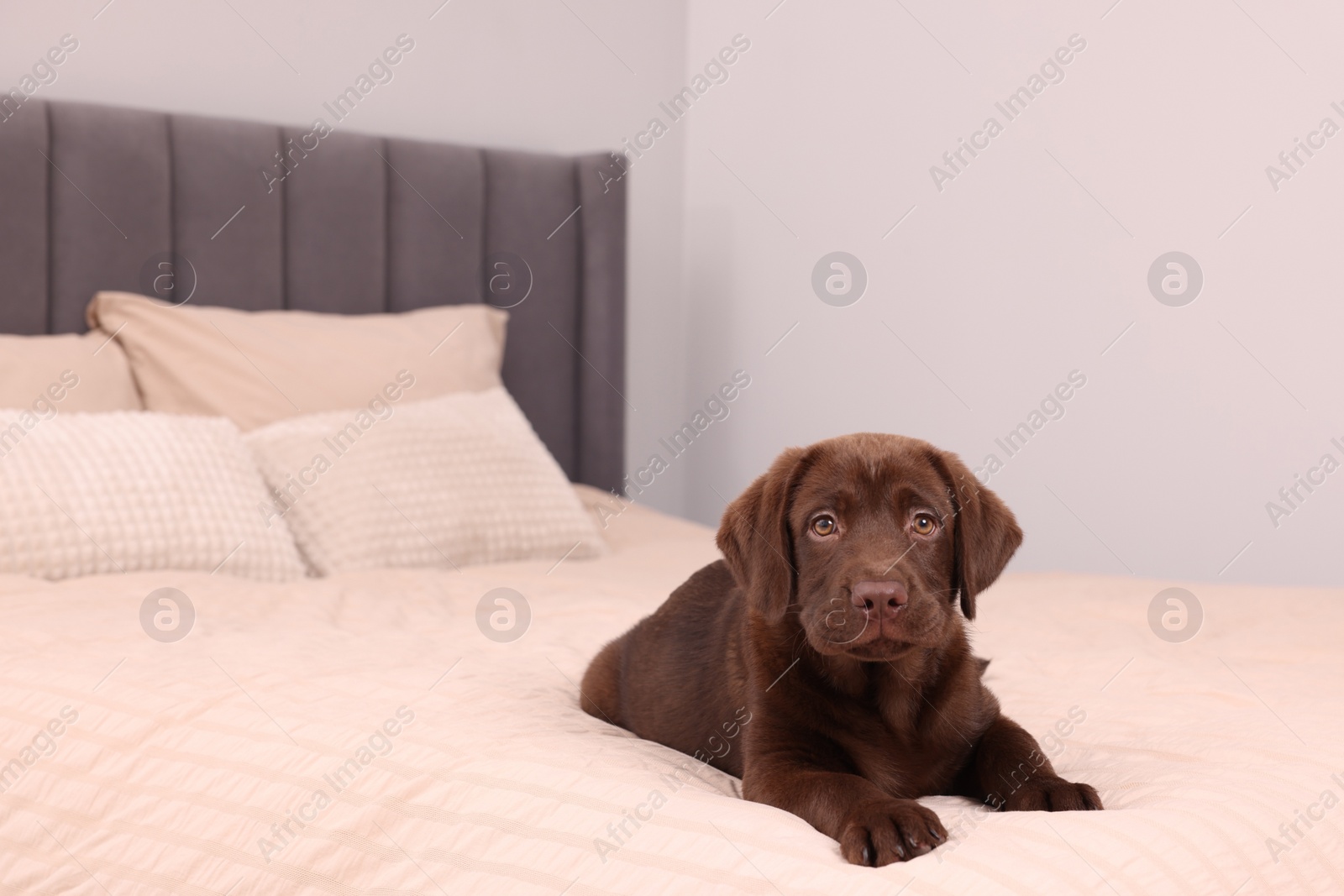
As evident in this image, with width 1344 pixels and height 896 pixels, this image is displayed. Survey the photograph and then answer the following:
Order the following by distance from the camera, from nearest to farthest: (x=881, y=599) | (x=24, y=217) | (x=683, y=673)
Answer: (x=881, y=599) → (x=683, y=673) → (x=24, y=217)

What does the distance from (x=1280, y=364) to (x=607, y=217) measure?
2070mm

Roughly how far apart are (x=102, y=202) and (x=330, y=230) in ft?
2.02

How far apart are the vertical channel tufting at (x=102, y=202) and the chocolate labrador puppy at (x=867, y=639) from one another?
7.99 ft

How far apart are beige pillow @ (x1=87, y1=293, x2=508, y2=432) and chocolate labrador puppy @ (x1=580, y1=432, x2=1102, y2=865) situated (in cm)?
200

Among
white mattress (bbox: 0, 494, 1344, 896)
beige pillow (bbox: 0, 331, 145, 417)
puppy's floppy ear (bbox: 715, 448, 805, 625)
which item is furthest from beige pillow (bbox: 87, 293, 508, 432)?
puppy's floppy ear (bbox: 715, 448, 805, 625)

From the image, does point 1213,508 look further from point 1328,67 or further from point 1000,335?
point 1328,67

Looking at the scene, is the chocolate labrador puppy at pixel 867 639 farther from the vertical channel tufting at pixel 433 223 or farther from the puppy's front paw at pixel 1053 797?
the vertical channel tufting at pixel 433 223

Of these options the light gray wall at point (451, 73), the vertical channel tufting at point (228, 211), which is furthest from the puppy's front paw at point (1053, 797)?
the light gray wall at point (451, 73)

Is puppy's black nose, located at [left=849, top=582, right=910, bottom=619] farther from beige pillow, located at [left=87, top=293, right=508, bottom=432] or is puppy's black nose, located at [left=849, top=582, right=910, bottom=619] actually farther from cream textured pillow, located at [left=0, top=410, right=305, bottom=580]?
beige pillow, located at [left=87, top=293, right=508, bottom=432]

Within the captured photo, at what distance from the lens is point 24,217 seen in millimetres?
3020

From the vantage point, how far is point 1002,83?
350 cm

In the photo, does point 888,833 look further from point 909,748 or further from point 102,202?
point 102,202

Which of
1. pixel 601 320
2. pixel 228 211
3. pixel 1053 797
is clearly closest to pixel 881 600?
pixel 1053 797

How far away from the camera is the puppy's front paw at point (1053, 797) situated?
1.13 metres
